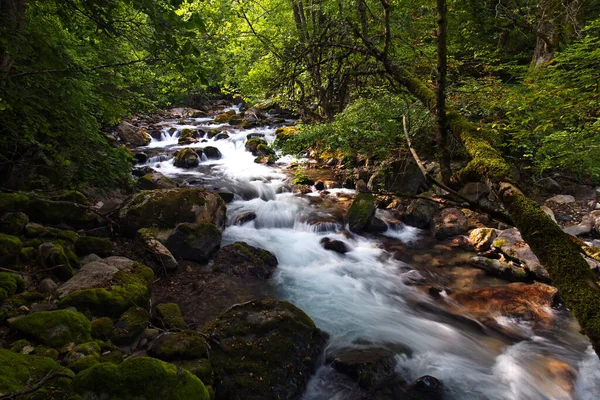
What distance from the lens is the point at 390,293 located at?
23.8 feet

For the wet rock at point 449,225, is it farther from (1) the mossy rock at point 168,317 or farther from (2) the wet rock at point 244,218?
(1) the mossy rock at point 168,317

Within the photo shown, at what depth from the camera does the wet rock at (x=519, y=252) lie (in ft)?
22.3

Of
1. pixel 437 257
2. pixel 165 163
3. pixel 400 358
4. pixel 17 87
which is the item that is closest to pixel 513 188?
pixel 400 358

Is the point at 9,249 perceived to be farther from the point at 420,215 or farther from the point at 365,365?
the point at 420,215

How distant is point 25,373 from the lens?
2.70m

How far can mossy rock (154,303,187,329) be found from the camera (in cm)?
462

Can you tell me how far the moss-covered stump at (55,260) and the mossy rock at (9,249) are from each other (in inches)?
11.9

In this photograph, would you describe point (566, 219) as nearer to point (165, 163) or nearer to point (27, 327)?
point (27, 327)

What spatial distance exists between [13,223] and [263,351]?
16.0 feet

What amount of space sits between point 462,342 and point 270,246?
5172 mm

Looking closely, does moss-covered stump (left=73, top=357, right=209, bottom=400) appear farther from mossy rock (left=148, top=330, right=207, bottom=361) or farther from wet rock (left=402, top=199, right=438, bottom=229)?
wet rock (left=402, top=199, right=438, bottom=229)

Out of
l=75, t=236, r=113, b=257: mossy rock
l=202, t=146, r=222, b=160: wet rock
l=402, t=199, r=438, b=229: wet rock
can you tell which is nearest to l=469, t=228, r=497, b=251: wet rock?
l=402, t=199, r=438, b=229: wet rock

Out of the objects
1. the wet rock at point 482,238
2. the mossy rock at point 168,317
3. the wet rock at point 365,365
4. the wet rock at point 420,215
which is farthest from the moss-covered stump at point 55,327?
the wet rock at point 420,215

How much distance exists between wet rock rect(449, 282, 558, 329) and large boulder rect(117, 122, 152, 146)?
17969 millimetres
